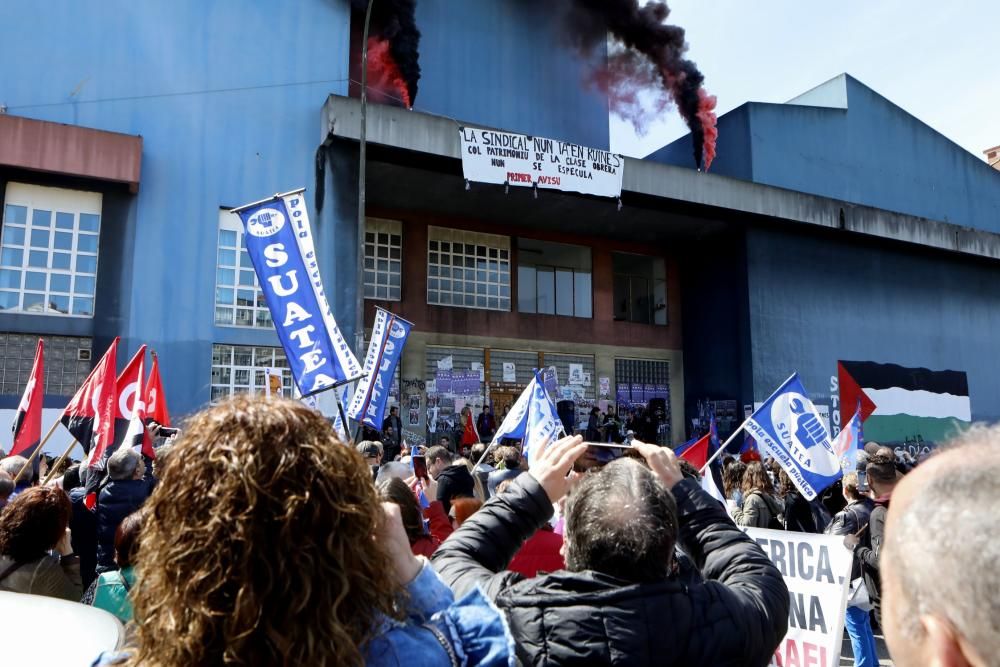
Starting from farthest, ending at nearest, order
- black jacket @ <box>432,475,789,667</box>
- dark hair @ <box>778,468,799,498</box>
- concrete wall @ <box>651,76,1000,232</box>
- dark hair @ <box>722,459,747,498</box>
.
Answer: concrete wall @ <box>651,76,1000,232</box>, dark hair @ <box>722,459,747,498</box>, dark hair @ <box>778,468,799,498</box>, black jacket @ <box>432,475,789,667</box>

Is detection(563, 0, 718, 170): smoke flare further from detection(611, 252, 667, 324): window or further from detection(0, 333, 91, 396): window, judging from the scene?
detection(0, 333, 91, 396): window

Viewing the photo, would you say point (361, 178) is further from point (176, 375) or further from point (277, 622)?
point (277, 622)

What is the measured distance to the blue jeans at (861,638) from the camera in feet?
18.5

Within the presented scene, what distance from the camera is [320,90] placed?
701 inches

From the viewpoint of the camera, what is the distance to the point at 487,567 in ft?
7.26

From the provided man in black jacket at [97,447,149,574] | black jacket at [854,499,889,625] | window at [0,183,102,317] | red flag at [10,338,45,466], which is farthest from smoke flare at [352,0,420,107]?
black jacket at [854,499,889,625]

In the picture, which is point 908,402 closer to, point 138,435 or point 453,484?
point 453,484

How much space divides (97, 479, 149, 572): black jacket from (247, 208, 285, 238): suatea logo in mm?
2584

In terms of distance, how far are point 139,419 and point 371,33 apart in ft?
55.3

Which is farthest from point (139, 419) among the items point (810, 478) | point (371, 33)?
point (371, 33)

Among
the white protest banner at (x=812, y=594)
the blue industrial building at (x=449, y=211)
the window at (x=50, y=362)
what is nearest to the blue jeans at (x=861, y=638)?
the white protest banner at (x=812, y=594)

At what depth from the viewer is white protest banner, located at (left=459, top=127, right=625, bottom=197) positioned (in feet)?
58.7

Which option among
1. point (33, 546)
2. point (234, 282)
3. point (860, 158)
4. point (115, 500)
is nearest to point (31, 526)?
point (33, 546)

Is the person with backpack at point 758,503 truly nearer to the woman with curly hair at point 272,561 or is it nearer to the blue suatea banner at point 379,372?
the blue suatea banner at point 379,372
